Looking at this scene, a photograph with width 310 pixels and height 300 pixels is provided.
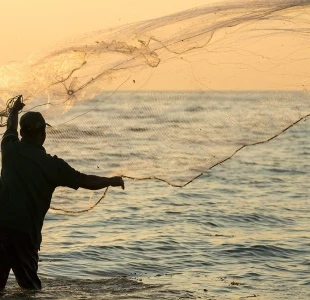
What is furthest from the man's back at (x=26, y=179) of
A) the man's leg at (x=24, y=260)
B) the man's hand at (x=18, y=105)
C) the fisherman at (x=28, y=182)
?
the man's hand at (x=18, y=105)

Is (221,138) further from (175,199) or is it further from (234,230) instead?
(175,199)

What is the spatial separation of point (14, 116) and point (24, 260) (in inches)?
45.1

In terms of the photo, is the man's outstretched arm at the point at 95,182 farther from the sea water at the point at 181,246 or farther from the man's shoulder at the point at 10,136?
the sea water at the point at 181,246

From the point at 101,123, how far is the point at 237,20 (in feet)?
5.32

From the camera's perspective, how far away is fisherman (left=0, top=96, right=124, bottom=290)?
6.18 m

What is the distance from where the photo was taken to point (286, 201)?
645 inches

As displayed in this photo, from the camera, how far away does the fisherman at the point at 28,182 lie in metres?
6.18

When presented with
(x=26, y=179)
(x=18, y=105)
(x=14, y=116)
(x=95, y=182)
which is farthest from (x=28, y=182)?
(x=18, y=105)

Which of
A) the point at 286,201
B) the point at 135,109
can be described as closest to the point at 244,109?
the point at 135,109

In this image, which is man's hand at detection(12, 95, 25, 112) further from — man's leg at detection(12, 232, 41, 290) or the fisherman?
man's leg at detection(12, 232, 41, 290)

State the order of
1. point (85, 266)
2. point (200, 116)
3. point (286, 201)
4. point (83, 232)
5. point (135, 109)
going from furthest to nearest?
point (286, 201)
point (83, 232)
point (85, 266)
point (200, 116)
point (135, 109)

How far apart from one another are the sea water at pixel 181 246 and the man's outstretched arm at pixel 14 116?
1.39 meters

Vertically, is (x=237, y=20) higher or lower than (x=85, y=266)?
higher

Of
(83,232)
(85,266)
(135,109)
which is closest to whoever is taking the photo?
(135,109)
